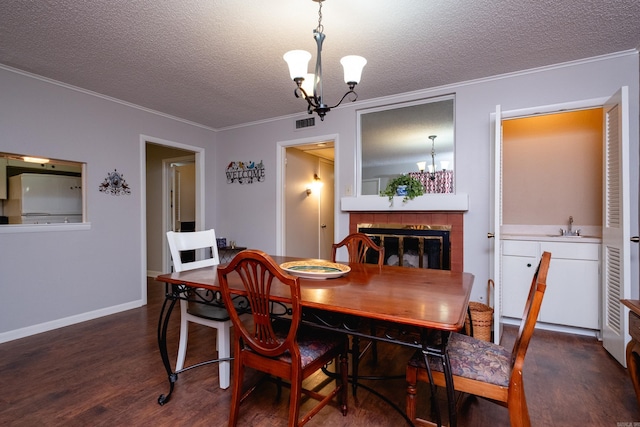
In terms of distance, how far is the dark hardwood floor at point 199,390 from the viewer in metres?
1.74

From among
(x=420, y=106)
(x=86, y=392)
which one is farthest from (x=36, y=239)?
(x=420, y=106)

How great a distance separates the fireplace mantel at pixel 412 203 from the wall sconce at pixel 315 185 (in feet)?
4.79

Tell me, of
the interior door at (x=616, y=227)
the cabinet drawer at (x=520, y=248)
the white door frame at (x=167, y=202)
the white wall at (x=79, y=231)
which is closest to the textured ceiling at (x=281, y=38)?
the white wall at (x=79, y=231)

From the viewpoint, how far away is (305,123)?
13.8 ft

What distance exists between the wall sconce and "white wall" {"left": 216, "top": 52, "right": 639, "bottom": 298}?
0.91 m

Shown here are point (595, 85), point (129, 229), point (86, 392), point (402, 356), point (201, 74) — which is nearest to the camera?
point (86, 392)

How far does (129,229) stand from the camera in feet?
12.5

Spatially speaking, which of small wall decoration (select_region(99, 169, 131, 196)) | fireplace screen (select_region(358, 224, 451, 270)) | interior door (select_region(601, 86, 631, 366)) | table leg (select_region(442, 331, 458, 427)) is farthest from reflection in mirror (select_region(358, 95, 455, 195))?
small wall decoration (select_region(99, 169, 131, 196))

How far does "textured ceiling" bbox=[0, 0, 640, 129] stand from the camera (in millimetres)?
2047

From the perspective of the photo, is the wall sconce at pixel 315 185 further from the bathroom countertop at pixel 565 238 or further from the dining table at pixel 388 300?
the dining table at pixel 388 300

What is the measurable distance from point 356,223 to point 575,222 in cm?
221

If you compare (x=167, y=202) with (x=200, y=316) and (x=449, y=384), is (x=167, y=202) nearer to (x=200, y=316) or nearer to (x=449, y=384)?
(x=200, y=316)

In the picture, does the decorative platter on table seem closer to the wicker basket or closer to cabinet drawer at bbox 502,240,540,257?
the wicker basket

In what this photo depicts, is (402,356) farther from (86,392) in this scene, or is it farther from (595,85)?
(595,85)
